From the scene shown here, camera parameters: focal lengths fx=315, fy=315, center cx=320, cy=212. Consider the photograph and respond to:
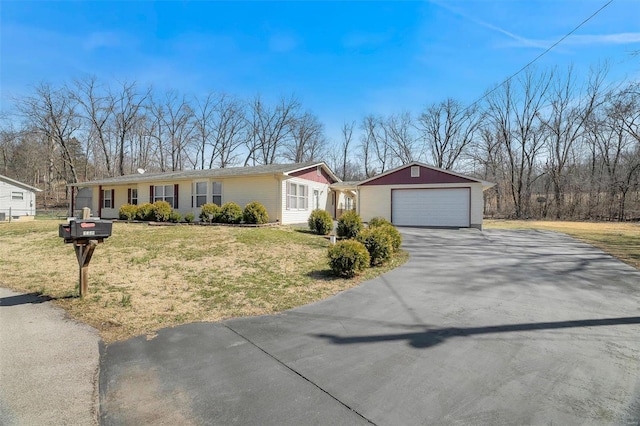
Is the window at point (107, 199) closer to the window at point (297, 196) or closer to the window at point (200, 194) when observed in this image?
the window at point (200, 194)

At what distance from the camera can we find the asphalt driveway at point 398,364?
7.48 feet

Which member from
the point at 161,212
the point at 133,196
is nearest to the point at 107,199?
the point at 133,196

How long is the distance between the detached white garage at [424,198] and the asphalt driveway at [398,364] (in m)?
12.8

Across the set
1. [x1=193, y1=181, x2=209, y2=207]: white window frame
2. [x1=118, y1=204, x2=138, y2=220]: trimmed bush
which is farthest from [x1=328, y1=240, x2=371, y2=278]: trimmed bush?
[x1=118, y1=204, x2=138, y2=220]: trimmed bush

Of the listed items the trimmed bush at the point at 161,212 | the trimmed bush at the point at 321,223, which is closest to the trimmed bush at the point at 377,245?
the trimmed bush at the point at 321,223

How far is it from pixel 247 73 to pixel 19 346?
1918 centimetres

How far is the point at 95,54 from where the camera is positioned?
1346 centimetres

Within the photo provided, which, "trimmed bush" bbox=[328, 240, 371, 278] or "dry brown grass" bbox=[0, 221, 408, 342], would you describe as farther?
"trimmed bush" bbox=[328, 240, 371, 278]

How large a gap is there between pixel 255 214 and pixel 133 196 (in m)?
11.3

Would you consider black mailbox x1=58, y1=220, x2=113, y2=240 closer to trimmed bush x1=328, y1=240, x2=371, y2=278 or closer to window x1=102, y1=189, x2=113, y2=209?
trimmed bush x1=328, y1=240, x2=371, y2=278

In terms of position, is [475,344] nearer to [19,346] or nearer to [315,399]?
[315,399]

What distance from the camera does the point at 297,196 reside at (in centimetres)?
1750

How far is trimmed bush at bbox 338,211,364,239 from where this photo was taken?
11.3 m

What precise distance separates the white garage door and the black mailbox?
16355 millimetres
